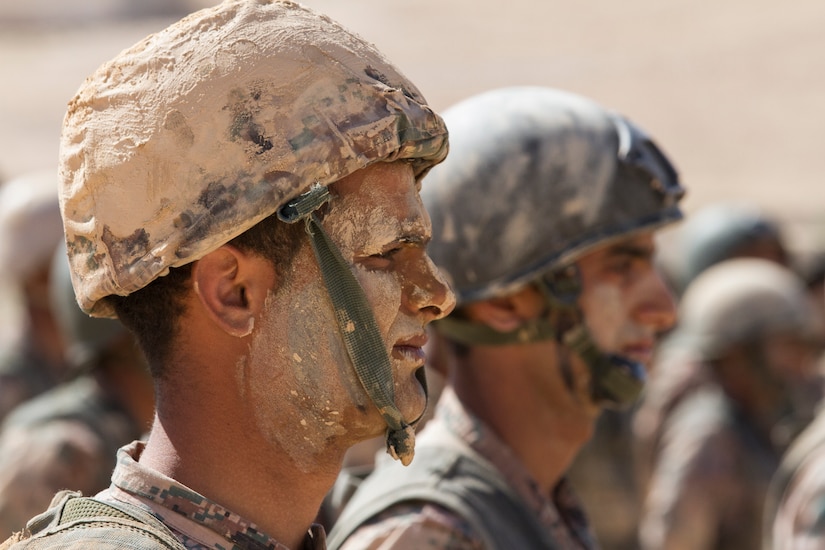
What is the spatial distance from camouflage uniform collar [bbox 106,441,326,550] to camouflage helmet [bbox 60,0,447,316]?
1.28 feet

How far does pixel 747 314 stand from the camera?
10164mm

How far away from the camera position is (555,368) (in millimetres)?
4723

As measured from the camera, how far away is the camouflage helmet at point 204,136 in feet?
9.25

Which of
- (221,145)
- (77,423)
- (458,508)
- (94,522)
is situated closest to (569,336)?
(458,508)

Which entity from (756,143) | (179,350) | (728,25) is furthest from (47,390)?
(728,25)

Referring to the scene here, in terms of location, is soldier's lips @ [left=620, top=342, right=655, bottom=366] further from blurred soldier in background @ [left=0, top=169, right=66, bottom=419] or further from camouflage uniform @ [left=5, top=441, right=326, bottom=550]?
blurred soldier in background @ [left=0, top=169, right=66, bottom=419]

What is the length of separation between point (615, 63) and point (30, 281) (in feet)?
76.4

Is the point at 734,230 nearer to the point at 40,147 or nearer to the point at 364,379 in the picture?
the point at 364,379

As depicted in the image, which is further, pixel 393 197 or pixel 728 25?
pixel 728 25

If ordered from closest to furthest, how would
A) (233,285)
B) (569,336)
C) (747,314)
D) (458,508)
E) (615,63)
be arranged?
(233,285) → (458,508) → (569,336) → (747,314) → (615,63)

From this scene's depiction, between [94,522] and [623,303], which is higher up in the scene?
[94,522]

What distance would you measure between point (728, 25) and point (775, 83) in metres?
4.52

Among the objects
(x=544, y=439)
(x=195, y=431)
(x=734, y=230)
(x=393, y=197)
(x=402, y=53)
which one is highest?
(x=393, y=197)

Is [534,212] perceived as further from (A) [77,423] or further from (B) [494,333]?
(A) [77,423]
